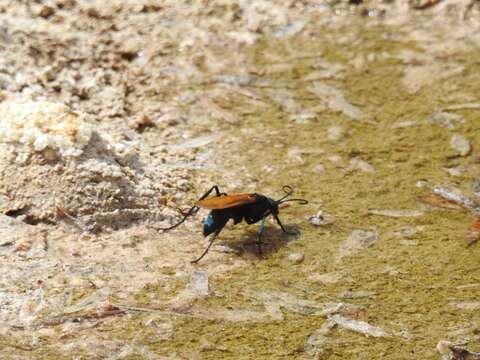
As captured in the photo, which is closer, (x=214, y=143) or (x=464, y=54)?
(x=214, y=143)

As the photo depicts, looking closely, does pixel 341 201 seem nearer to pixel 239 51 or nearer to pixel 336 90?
pixel 336 90

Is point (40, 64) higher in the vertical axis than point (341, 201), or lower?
higher

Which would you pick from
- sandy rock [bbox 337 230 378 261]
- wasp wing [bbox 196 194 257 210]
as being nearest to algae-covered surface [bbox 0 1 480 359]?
sandy rock [bbox 337 230 378 261]

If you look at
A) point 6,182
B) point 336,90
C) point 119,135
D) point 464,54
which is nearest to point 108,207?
point 6,182

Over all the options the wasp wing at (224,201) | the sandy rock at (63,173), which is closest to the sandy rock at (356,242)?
the wasp wing at (224,201)

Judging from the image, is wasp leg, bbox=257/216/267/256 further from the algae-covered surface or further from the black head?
the black head

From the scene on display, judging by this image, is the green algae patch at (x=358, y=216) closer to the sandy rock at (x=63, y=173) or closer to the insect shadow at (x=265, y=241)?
the insect shadow at (x=265, y=241)

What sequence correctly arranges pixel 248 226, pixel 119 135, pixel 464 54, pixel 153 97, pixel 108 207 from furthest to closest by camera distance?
pixel 464 54, pixel 153 97, pixel 119 135, pixel 248 226, pixel 108 207
